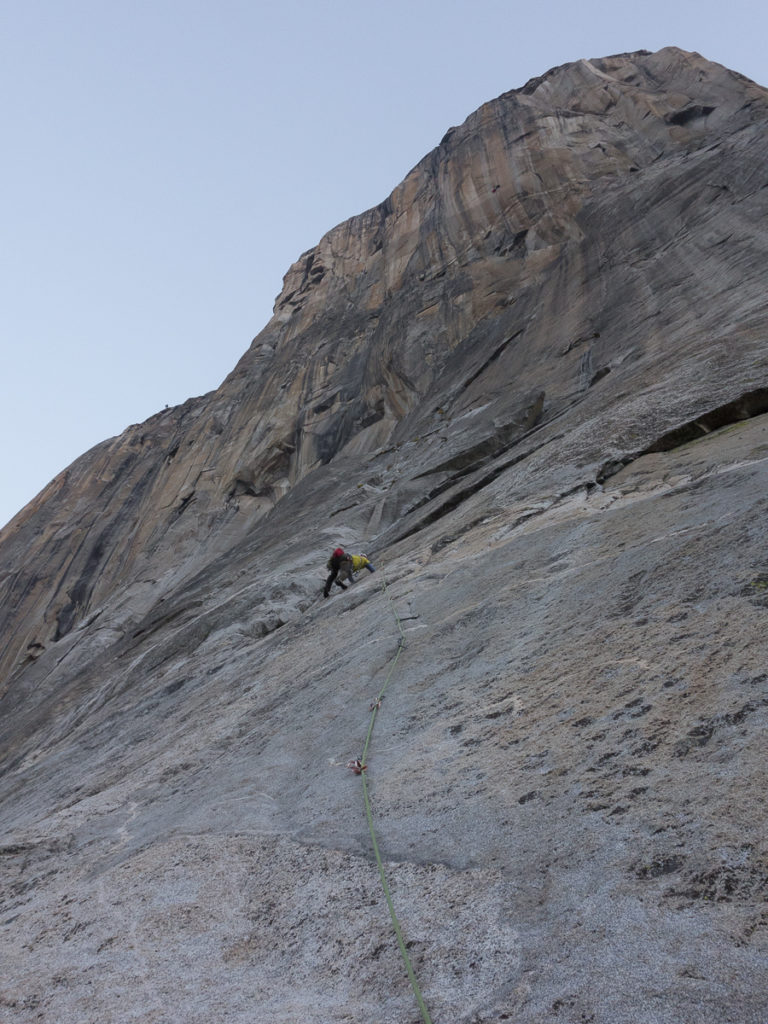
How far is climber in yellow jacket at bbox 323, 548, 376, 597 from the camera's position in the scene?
12.9m

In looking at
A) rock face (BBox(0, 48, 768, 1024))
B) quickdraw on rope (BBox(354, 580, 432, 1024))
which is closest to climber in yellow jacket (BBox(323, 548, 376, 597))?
rock face (BBox(0, 48, 768, 1024))

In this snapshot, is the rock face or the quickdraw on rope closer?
the quickdraw on rope

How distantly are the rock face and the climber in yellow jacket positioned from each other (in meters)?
0.25

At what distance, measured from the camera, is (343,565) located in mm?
13195

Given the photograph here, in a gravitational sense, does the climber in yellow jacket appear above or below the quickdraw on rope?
above

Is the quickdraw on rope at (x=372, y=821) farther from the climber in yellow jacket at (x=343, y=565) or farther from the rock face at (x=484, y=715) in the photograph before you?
the climber in yellow jacket at (x=343, y=565)

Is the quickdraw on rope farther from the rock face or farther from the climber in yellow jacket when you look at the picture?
the climber in yellow jacket

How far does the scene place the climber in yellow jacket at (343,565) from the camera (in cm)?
1291

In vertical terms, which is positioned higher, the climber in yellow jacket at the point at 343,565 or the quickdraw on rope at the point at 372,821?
the climber in yellow jacket at the point at 343,565

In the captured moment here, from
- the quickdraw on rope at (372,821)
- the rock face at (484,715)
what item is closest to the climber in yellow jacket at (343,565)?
the rock face at (484,715)

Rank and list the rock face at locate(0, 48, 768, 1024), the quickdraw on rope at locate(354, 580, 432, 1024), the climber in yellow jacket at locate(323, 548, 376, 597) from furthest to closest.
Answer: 1. the climber in yellow jacket at locate(323, 548, 376, 597)
2. the rock face at locate(0, 48, 768, 1024)
3. the quickdraw on rope at locate(354, 580, 432, 1024)

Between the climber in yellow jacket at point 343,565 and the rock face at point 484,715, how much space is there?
0.25 metres

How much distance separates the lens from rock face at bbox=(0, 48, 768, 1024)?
10.4 feet

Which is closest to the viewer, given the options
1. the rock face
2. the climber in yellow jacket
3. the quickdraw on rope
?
the quickdraw on rope
